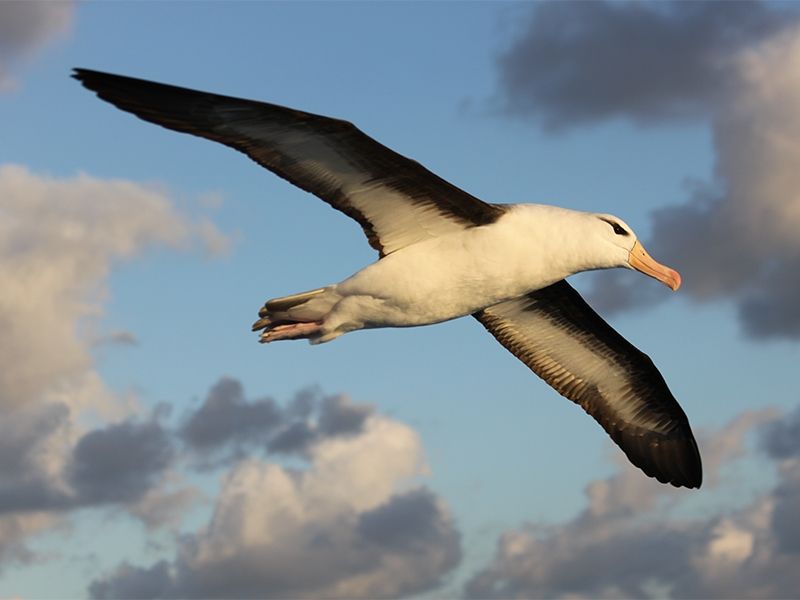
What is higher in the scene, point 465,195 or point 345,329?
point 465,195

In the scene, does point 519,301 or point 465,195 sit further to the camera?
point 519,301

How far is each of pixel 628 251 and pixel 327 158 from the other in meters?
3.44

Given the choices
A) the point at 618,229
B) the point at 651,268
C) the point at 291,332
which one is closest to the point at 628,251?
the point at 618,229

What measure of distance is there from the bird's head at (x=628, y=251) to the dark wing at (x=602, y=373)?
1.86 meters

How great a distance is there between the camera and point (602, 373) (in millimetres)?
15156

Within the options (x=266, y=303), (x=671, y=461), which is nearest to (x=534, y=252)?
(x=266, y=303)

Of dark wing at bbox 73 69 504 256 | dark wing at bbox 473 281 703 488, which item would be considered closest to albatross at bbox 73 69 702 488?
A: dark wing at bbox 73 69 504 256

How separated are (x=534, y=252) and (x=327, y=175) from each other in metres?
2.15

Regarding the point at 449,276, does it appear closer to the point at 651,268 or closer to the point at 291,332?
the point at 291,332

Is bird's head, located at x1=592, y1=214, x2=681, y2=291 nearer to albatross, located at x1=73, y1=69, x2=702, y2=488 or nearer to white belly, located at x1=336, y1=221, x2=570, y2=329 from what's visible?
albatross, located at x1=73, y1=69, x2=702, y2=488

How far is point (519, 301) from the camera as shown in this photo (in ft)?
47.8

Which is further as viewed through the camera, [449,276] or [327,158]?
[449,276]

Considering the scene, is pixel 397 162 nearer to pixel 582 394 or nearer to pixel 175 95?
pixel 175 95

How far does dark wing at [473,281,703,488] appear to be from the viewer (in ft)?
48.2
